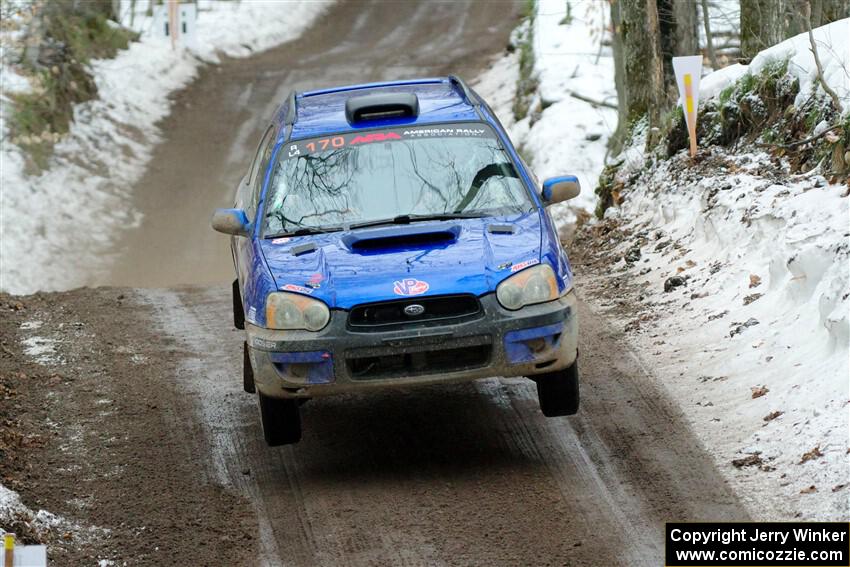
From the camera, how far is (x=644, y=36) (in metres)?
13.4

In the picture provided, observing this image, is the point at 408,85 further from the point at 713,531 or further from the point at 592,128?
the point at 592,128

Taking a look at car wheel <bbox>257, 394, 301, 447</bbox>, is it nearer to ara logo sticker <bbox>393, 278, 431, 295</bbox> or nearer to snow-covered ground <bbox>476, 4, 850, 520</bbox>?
ara logo sticker <bbox>393, 278, 431, 295</bbox>

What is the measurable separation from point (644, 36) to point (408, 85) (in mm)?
5196

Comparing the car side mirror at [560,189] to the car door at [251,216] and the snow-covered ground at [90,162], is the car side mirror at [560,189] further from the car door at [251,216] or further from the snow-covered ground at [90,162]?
the snow-covered ground at [90,162]

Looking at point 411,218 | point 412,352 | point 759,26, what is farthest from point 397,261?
point 759,26

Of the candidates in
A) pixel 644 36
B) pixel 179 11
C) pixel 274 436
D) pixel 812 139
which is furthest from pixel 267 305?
pixel 179 11

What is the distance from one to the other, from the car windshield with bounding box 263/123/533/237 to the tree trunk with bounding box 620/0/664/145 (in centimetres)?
584

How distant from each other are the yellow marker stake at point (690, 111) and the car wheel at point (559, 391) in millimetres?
4779

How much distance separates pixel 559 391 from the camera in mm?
7074

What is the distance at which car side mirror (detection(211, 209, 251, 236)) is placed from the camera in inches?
289

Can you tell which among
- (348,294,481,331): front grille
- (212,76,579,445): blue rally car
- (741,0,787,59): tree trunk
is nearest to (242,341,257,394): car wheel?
(212,76,579,445): blue rally car

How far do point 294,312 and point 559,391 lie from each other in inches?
65.4

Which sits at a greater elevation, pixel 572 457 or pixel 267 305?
pixel 267 305

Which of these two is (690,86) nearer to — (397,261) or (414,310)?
(397,261)
